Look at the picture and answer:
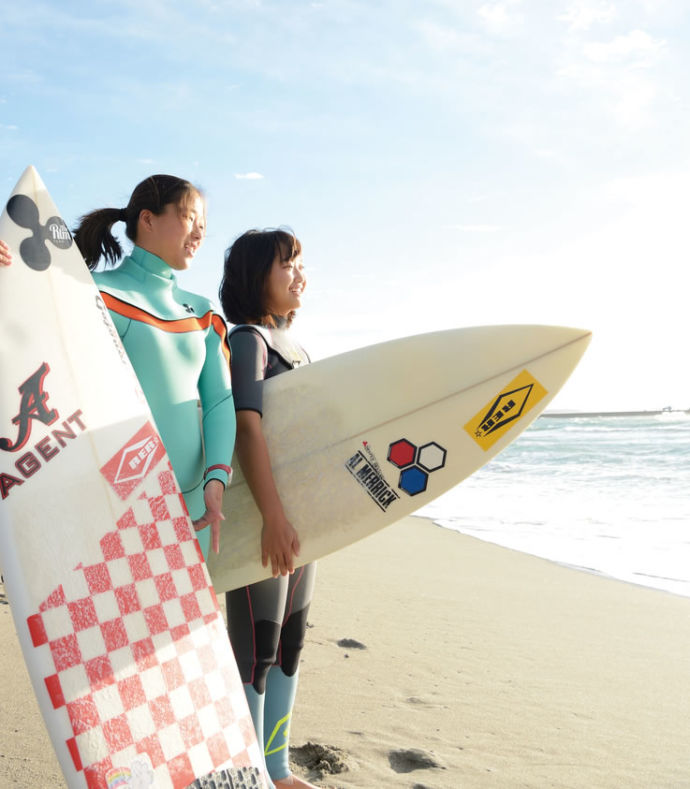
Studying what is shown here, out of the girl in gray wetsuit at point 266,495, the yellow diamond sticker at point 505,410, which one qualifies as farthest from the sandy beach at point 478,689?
the yellow diamond sticker at point 505,410

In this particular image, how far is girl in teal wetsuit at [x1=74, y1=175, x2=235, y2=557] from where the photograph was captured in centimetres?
174

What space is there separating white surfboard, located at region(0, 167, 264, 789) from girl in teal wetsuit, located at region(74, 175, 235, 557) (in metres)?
0.05

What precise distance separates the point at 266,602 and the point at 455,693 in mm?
1353

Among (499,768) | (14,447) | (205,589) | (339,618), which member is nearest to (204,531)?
(205,589)

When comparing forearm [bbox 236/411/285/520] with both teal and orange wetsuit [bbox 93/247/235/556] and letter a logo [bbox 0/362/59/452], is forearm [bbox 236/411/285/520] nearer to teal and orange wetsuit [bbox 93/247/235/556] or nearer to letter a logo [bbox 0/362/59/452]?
teal and orange wetsuit [bbox 93/247/235/556]

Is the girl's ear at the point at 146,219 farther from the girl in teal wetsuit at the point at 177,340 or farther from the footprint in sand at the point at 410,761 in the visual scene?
the footprint in sand at the point at 410,761

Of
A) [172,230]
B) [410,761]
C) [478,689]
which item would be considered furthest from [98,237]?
[478,689]

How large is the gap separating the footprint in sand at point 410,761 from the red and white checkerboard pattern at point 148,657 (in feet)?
2.33

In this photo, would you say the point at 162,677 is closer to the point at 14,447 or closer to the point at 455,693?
the point at 14,447

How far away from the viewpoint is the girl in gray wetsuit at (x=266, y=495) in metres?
1.89

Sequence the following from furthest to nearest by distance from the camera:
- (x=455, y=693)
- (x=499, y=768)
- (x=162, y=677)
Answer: (x=455, y=693) → (x=499, y=768) → (x=162, y=677)

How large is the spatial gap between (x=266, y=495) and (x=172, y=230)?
0.73 m

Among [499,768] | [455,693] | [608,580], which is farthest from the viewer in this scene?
[608,580]

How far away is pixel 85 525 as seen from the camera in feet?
5.61
